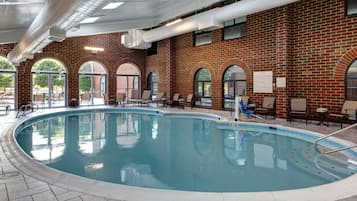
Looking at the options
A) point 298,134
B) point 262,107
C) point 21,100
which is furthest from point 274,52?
point 21,100

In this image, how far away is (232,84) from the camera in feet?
37.6

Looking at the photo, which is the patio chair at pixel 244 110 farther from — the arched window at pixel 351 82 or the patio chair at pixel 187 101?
the patio chair at pixel 187 101

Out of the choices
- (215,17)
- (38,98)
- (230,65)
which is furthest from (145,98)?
(215,17)

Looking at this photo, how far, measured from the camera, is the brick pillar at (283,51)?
28.9 feet

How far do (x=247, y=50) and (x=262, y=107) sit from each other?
2.42 meters

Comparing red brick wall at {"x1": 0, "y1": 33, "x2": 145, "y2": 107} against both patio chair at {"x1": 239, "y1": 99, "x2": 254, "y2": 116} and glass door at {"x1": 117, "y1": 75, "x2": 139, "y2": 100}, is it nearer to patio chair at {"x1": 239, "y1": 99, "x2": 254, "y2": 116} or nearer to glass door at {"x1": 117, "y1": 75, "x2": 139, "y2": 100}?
glass door at {"x1": 117, "y1": 75, "x2": 139, "y2": 100}

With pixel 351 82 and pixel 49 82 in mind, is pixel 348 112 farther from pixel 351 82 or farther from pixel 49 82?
pixel 49 82

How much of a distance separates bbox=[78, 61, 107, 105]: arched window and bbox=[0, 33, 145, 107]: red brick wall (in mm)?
407

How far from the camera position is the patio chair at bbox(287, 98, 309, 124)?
8383 millimetres

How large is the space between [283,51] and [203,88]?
16.0 ft

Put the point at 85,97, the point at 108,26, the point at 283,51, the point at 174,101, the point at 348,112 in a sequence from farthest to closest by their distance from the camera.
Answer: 1. the point at 85,97
2. the point at 174,101
3. the point at 108,26
4. the point at 283,51
5. the point at 348,112

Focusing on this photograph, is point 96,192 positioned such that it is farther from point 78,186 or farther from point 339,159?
point 339,159

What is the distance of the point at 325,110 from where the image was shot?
303 inches

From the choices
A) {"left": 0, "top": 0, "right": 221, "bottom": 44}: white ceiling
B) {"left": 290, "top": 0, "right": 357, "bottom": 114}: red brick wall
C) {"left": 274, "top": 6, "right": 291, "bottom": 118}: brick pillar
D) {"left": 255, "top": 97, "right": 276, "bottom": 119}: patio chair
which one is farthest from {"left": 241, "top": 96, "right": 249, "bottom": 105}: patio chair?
{"left": 0, "top": 0, "right": 221, "bottom": 44}: white ceiling
